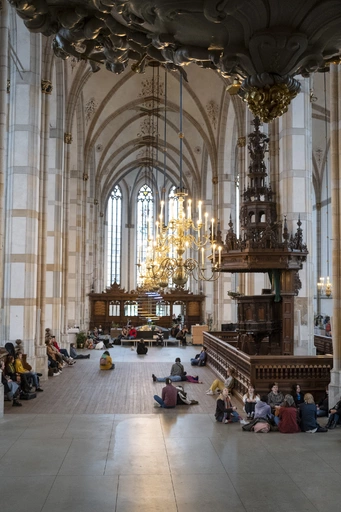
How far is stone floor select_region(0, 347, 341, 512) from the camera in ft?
21.1

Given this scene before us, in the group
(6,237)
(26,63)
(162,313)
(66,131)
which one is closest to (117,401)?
Answer: (6,237)

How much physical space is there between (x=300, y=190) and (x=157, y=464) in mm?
10717

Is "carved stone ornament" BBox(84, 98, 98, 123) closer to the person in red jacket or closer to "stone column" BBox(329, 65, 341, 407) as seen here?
"stone column" BBox(329, 65, 341, 407)

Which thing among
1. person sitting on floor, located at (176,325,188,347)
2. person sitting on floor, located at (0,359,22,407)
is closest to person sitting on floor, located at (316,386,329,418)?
person sitting on floor, located at (0,359,22,407)

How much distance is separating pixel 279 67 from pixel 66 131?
21.6 metres

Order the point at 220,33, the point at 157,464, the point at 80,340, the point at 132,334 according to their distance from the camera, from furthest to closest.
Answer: the point at 132,334
the point at 80,340
the point at 157,464
the point at 220,33

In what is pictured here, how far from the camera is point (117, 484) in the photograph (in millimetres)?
7031

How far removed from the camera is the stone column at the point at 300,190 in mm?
16234

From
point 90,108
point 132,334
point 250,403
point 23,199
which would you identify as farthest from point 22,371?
point 90,108

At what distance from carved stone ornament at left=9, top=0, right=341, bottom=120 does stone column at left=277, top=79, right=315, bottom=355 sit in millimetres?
13051

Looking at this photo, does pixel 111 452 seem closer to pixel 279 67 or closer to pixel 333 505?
pixel 333 505

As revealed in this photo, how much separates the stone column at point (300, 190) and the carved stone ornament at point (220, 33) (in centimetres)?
1305

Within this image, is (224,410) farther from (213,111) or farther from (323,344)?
(213,111)

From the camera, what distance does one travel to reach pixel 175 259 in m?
15.9
